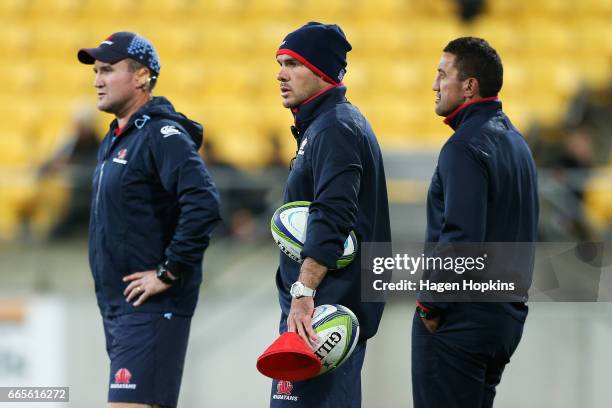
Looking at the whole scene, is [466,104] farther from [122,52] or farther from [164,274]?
[122,52]

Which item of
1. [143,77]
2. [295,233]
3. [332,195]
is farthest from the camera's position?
[143,77]

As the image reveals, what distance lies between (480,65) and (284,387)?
5.17 ft

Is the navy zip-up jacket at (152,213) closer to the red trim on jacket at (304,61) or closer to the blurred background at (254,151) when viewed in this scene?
the red trim on jacket at (304,61)

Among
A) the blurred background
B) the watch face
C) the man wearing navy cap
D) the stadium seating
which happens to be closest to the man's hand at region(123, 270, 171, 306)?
the man wearing navy cap

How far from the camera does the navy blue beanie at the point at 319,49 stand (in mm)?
4188

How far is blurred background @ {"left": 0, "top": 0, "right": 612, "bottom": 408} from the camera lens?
7.35 metres

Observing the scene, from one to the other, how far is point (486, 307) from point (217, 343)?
145 inches

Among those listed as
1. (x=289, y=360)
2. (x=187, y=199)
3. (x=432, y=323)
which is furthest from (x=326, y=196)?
(x=187, y=199)

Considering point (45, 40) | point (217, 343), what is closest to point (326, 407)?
point (217, 343)

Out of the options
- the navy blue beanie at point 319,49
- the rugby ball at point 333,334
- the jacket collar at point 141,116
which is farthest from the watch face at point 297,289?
the jacket collar at point 141,116

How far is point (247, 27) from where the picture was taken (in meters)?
12.3

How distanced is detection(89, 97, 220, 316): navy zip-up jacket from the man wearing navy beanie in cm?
69

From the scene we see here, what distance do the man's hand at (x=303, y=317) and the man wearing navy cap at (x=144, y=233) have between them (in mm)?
991

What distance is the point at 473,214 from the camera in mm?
4062
